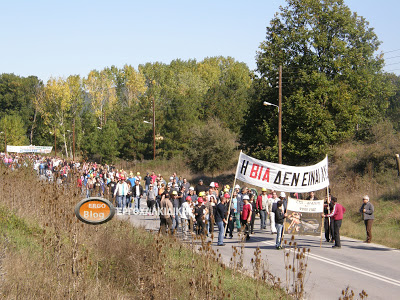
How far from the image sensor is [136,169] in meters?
58.6

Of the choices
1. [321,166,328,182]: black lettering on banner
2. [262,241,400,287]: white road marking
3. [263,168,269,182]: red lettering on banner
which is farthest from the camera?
[321,166,328,182]: black lettering on banner

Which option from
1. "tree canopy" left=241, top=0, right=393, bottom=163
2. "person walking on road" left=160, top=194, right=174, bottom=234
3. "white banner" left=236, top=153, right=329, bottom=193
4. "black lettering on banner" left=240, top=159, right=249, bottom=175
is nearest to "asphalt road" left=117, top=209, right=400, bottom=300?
"person walking on road" left=160, top=194, right=174, bottom=234

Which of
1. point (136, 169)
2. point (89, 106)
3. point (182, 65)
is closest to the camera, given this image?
point (136, 169)

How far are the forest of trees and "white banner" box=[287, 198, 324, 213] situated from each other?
26.0 ft

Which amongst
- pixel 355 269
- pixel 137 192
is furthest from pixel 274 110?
pixel 355 269

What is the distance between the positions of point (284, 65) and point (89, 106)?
64729 millimetres

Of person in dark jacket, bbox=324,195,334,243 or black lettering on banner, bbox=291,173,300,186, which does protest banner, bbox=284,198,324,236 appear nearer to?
person in dark jacket, bbox=324,195,334,243

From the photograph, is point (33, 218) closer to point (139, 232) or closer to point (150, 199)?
point (139, 232)

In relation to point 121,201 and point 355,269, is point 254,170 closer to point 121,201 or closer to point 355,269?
point 355,269

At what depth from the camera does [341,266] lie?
559 inches

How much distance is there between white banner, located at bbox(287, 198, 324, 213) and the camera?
707 inches

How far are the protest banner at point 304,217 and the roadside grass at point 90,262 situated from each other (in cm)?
536

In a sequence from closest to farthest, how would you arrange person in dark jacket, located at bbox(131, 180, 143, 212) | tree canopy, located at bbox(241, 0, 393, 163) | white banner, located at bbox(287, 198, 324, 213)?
white banner, located at bbox(287, 198, 324, 213)
person in dark jacket, located at bbox(131, 180, 143, 212)
tree canopy, located at bbox(241, 0, 393, 163)

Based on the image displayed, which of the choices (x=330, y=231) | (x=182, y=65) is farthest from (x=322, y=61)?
(x=182, y=65)
